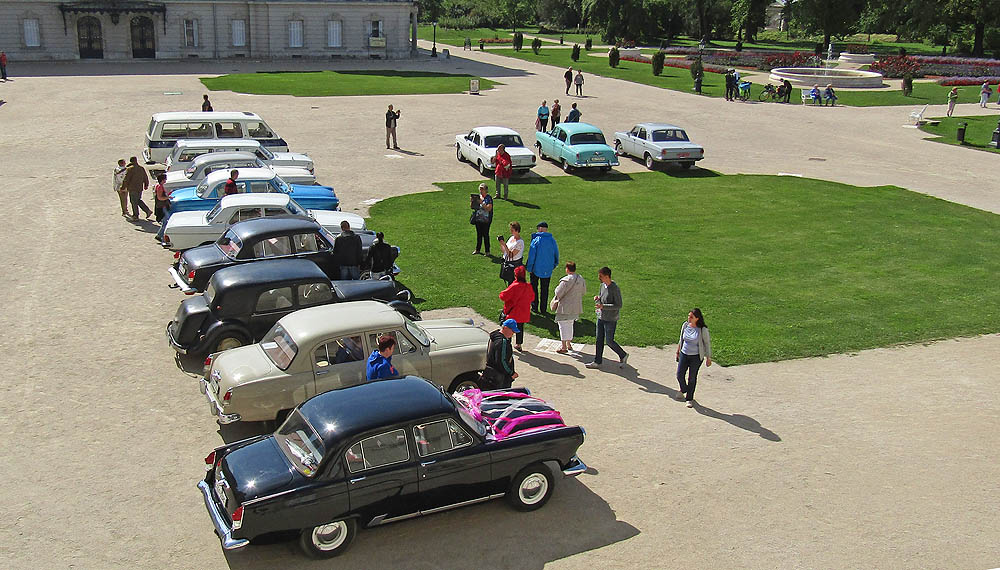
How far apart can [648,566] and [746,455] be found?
282 cm

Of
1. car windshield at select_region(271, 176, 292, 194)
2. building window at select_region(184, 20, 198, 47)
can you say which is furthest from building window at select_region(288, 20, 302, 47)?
car windshield at select_region(271, 176, 292, 194)

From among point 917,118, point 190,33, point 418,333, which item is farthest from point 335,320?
point 190,33

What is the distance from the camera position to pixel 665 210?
77.5 feet

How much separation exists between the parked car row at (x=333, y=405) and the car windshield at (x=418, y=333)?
3cm

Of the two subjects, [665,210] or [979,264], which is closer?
[979,264]

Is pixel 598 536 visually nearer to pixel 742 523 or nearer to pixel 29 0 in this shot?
pixel 742 523

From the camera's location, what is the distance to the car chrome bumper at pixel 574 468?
9430 mm

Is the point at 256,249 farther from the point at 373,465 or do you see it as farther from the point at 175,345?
the point at 373,465

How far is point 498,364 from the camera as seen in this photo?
432 inches

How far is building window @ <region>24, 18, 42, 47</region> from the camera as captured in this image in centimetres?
5643

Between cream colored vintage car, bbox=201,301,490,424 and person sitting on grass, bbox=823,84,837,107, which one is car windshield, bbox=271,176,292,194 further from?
person sitting on grass, bbox=823,84,837,107

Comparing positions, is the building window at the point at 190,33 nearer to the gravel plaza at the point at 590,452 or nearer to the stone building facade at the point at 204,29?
the stone building facade at the point at 204,29

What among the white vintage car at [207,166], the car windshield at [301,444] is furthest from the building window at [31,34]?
the car windshield at [301,444]

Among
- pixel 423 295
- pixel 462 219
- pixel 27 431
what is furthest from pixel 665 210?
pixel 27 431
